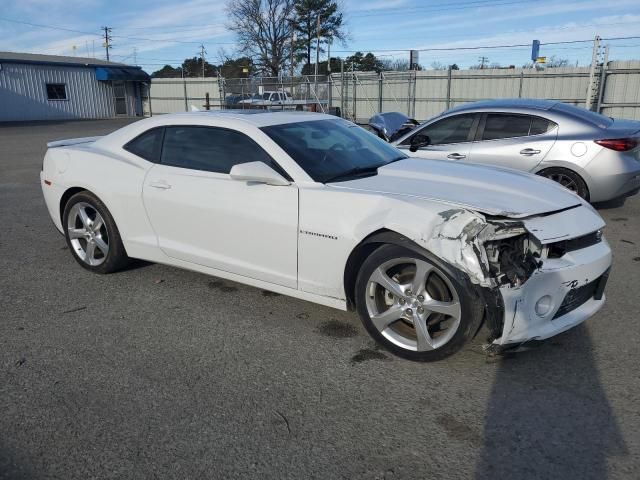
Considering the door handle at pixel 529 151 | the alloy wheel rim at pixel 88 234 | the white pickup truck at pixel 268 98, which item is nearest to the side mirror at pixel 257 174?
the alloy wheel rim at pixel 88 234

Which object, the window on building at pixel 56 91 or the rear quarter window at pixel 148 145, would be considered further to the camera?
the window on building at pixel 56 91

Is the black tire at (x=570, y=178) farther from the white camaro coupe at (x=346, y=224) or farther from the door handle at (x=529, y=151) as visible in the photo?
the white camaro coupe at (x=346, y=224)

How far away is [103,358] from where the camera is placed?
3.50 m

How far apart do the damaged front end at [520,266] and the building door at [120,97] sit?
39.9 m

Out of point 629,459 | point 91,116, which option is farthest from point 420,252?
point 91,116

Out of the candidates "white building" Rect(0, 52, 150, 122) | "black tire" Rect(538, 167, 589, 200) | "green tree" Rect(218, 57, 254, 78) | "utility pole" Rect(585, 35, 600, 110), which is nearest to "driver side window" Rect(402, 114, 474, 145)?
"black tire" Rect(538, 167, 589, 200)

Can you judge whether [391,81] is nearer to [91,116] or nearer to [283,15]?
[91,116]

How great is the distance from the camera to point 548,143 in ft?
23.1

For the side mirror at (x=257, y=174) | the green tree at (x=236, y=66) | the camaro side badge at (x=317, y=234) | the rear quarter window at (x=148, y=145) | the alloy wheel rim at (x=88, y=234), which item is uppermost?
the green tree at (x=236, y=66)

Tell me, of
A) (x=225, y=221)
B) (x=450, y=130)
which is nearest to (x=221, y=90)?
(x=450, y=130)

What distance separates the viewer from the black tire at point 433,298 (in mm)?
3070

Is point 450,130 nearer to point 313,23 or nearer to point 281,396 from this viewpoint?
point 281,396

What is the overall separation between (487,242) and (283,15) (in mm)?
59739

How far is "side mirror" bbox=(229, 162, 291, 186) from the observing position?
3.72 metres
